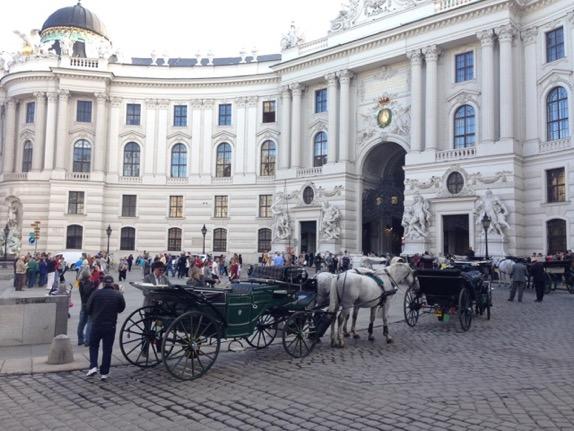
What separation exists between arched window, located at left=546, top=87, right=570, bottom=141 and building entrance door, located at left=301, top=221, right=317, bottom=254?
1894 cm

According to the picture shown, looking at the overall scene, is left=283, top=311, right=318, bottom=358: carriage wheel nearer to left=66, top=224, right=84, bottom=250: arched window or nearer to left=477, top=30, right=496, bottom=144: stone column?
left=477, top=30, right=496, bottom=144: stone column

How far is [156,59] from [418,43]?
1143 inches

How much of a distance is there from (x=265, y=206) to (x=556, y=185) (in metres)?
24.5

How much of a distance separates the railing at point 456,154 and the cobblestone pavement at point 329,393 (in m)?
25.8

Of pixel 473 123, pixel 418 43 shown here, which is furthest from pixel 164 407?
pixel 418 43

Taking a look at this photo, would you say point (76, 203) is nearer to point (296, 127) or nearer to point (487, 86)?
point (296, 127)

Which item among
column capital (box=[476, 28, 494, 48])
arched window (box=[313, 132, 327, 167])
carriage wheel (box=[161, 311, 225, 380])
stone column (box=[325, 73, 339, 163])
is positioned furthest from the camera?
arched window (box=[313, 132, 327, 167])

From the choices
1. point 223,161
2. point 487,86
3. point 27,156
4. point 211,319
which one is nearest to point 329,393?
point 211,319

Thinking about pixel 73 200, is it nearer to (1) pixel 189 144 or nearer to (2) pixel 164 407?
(1) pixel 189 144

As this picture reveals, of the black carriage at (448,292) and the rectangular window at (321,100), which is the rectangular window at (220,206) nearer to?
the rectangular window at (321,100)

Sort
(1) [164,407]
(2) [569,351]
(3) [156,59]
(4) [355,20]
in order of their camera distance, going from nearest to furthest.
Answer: (1) [164,407], (2) [569,351], (4) [355,20], (3) [156,59]

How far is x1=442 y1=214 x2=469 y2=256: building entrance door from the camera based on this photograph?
3583 centimetres

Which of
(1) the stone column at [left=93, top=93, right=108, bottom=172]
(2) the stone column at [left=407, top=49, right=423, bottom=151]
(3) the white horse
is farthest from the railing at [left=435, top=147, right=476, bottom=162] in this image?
(1) the stone column at [left=93, top=93, right=108, bottom=172]

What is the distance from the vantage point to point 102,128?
165 feet
